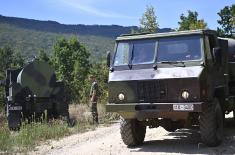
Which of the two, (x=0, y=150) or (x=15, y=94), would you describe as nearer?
(x=0, y=150)

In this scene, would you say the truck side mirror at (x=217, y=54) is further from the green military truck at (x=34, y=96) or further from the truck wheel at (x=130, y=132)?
the green military truck at (x=34, y=96)

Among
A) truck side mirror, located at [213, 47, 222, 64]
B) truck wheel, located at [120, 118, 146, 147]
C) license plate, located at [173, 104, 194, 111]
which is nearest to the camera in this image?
license plate, located at [173, 104, 194, 111]

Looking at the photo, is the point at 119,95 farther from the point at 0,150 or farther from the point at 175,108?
the point at 0,150

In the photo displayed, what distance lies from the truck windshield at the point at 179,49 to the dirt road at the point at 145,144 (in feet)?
6.05

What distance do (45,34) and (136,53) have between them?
13181 centimetres

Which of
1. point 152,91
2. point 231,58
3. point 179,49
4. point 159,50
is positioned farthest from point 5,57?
point 152,91

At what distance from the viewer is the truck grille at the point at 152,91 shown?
9.72m

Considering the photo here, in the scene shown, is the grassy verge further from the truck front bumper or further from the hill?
the hill

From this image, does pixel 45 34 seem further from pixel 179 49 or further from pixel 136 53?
pixel 179 49

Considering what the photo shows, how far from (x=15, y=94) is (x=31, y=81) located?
2.69 ft

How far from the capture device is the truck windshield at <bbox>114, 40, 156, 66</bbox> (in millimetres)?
10281

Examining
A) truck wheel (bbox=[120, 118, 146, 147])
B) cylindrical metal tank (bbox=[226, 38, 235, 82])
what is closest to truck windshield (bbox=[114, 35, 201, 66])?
truck wheel (bbox=[120, 118, 146, 147])

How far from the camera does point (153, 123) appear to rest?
1034cm

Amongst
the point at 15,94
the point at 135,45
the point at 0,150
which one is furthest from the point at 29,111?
the point at 135,45
